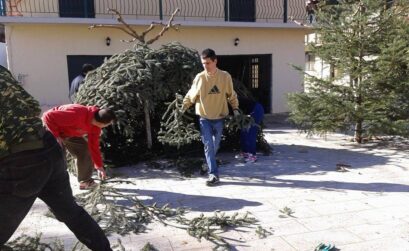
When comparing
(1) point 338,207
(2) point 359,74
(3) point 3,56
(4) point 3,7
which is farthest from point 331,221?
(3) point 3,56

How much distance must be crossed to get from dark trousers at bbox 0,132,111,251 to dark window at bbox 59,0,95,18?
9.98 m

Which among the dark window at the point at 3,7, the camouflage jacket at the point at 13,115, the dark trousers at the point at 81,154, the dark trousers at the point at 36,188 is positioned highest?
the dark window at the point at 3,7

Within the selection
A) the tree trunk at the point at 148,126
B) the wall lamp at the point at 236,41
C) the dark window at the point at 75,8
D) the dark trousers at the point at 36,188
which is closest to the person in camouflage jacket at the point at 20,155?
the dark trousers at the point at 36,188

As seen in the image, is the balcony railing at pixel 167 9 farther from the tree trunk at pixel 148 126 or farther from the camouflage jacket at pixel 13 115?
the camouflage jacket at pixel 13 115

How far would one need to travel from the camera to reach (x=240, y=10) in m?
14.4

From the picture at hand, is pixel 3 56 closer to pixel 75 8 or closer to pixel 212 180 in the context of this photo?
pixel 75 8

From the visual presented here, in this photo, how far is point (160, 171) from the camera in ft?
21.9

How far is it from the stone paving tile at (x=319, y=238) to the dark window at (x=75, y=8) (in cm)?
994

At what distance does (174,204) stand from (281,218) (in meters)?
1.27

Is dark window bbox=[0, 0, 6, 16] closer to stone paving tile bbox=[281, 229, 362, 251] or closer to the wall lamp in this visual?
the wall lamp

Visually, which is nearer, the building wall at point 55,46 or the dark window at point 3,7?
the dark window at point 3,7

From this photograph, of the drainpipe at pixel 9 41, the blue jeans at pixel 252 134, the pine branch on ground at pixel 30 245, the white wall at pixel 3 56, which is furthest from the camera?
the white wall at pixel 3 56

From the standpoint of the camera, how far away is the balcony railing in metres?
12.1

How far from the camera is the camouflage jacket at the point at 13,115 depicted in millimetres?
2623
